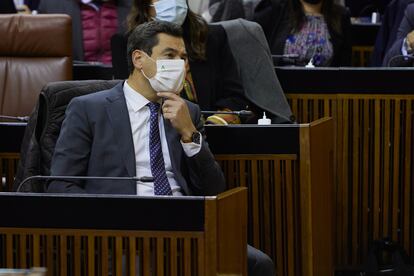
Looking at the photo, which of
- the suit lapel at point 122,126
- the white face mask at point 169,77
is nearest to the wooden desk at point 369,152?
the white face mask at point 169,77

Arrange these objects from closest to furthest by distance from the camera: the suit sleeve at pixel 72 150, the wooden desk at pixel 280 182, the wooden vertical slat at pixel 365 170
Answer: the suit sleeve at pixel 72 150 < the wooden desk at pixel 280 182 < the wooden vertical slat at pixel 365 170

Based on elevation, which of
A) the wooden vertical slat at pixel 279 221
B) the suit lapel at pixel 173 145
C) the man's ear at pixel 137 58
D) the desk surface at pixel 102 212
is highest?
the man's ear at pixel 137 58

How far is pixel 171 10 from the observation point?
6062mm

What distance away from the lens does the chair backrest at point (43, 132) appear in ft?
16.3

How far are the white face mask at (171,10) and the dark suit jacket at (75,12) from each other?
1.28 meters

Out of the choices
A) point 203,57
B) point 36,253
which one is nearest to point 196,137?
point 36,253

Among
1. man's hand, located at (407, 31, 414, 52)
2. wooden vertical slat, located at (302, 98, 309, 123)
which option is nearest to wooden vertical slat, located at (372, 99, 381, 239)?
wooden vertical slat, located at (302, 98, 309, 123)

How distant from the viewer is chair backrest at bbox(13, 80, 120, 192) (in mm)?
4973

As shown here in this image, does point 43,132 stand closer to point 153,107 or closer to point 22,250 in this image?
point 153,107

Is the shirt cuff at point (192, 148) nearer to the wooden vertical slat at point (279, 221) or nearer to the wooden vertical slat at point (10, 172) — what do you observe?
the wooden vertical slat at point (279, 221)

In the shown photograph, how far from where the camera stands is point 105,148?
4.80m

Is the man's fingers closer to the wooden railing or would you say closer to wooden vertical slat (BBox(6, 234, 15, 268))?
wooden vertical slat (BBox(6, 234, 15, 268))

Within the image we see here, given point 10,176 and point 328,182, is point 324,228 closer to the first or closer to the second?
point 328,182

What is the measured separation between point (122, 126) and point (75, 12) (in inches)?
113
